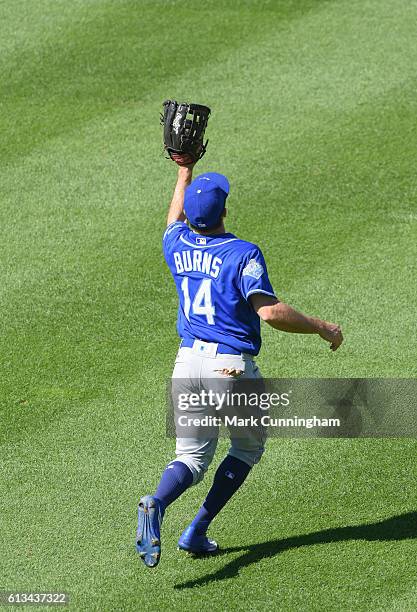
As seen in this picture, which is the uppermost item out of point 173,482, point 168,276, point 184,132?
point 184,132

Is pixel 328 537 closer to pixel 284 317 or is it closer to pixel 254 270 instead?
pixel 284 317

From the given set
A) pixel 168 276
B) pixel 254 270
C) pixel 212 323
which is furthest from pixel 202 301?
pixel 168 276

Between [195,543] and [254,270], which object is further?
[195,543]

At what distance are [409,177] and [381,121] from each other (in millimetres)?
927

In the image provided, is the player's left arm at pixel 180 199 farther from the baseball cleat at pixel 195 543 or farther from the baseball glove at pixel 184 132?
the baseball cleat at pixel 195 543

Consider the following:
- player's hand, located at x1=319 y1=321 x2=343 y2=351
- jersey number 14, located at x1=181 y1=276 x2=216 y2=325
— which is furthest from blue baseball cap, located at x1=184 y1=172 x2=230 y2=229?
player's hand, located at x1=319 y1=321 x2=343 y2=351

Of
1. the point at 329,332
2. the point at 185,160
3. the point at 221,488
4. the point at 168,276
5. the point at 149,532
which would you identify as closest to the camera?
the point at 149,532

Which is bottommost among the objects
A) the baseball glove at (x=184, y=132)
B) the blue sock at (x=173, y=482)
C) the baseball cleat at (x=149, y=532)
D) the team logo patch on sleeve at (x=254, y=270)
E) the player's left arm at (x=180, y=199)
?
the baseball cleat at (x=149, y=532)

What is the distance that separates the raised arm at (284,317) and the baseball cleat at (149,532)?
100 centimetres

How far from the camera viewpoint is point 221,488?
17.9ft

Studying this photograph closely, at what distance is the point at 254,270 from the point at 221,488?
3.81ft

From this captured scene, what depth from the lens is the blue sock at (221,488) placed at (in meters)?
5.44

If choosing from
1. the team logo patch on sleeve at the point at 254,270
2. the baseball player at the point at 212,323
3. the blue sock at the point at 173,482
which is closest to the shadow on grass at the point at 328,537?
the baseball player at the point at 212,323

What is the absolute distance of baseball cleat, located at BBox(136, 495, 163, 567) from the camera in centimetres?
496
